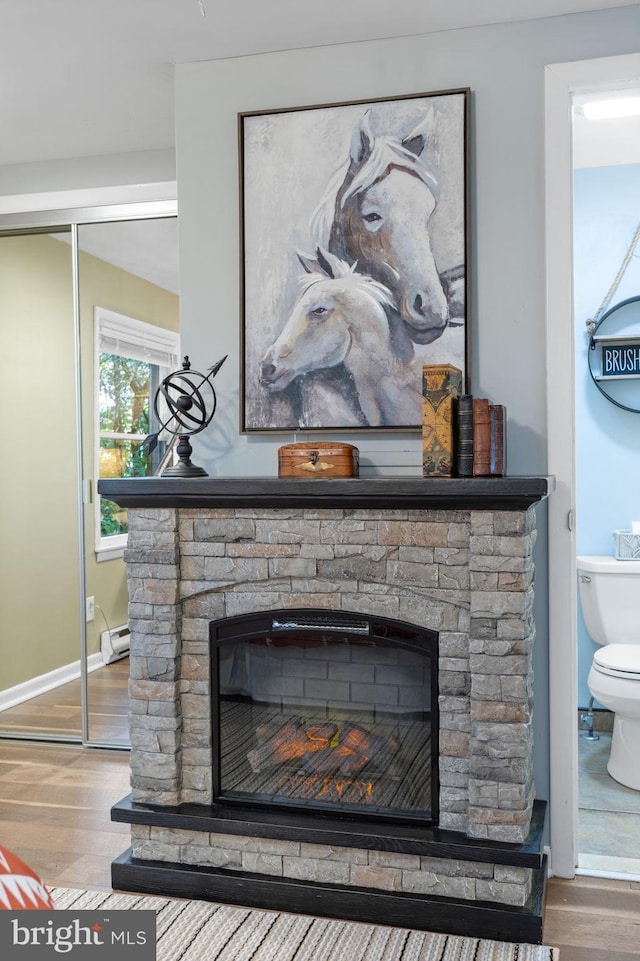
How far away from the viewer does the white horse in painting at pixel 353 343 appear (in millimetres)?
2576

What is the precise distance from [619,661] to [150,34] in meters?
2.70

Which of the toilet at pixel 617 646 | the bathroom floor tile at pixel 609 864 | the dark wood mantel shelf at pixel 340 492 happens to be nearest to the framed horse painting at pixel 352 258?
the dark wood mantel shelf at pixel 340 492

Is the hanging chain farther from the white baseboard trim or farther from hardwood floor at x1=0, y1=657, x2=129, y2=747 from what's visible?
the white baseboard trim

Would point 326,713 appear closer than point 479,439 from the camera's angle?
No

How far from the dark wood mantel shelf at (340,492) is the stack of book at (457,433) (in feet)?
0.22

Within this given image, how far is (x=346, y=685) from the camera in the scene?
2404 millimetres

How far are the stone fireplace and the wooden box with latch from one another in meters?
0.17

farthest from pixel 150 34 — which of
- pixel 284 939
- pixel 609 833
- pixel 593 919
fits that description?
pixel 609 833

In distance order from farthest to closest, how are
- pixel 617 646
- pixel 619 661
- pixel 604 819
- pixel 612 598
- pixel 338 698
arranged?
pixel 612 598
pixel 617 646
pixel 619 661
pixel 604 819
pixel 338 698

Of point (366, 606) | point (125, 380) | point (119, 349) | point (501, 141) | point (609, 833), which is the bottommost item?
point (609, 833)

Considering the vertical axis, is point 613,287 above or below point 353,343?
above

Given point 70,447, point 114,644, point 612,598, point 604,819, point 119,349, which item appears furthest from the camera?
point 70,447

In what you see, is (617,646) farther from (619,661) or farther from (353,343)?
(353,343)

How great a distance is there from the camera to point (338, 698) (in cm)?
242
